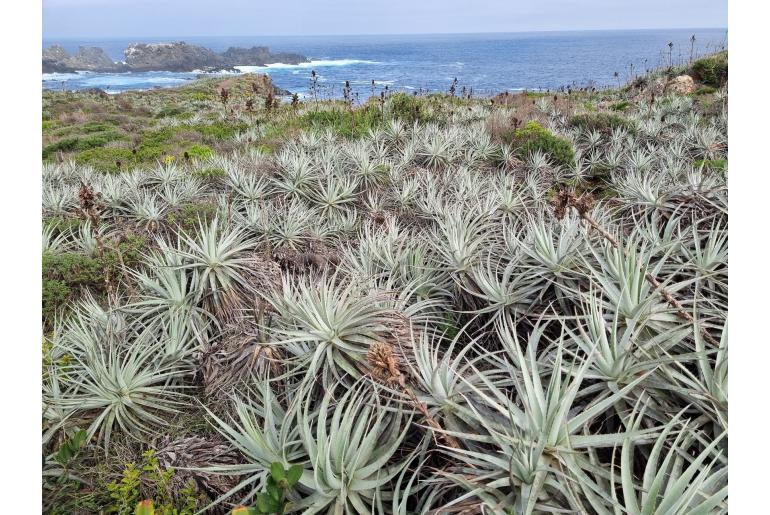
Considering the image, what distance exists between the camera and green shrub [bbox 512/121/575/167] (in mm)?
8023

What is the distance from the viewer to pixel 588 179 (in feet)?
26.3

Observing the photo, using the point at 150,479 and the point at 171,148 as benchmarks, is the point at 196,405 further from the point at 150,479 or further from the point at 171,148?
the point at 171,148

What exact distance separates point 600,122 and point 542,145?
306 centimetres

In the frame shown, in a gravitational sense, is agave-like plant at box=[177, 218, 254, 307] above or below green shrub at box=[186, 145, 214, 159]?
below

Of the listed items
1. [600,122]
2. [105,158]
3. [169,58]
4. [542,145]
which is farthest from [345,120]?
[169,58]

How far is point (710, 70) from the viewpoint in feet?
56.6

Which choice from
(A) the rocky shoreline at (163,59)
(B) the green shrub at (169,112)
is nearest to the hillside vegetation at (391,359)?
(B) the green shrub at (169,112)

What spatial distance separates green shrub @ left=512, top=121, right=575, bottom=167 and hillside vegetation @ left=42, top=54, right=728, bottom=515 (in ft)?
4.56

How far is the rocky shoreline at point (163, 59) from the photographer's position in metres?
79.8

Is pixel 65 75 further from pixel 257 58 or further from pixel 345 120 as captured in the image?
pixel 345 120

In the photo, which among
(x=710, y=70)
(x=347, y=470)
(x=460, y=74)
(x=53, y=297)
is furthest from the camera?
(x=460, y=74)

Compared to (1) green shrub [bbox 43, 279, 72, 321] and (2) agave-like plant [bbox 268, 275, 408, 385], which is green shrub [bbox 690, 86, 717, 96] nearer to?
(2) agave-like plant [bbox 268, 275, 408, 385]

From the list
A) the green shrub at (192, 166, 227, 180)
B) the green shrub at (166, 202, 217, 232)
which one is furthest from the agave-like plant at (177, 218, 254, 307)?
the green shrub at (192, 166, 227, 180)

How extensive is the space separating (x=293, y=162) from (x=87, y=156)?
8.48 metres
